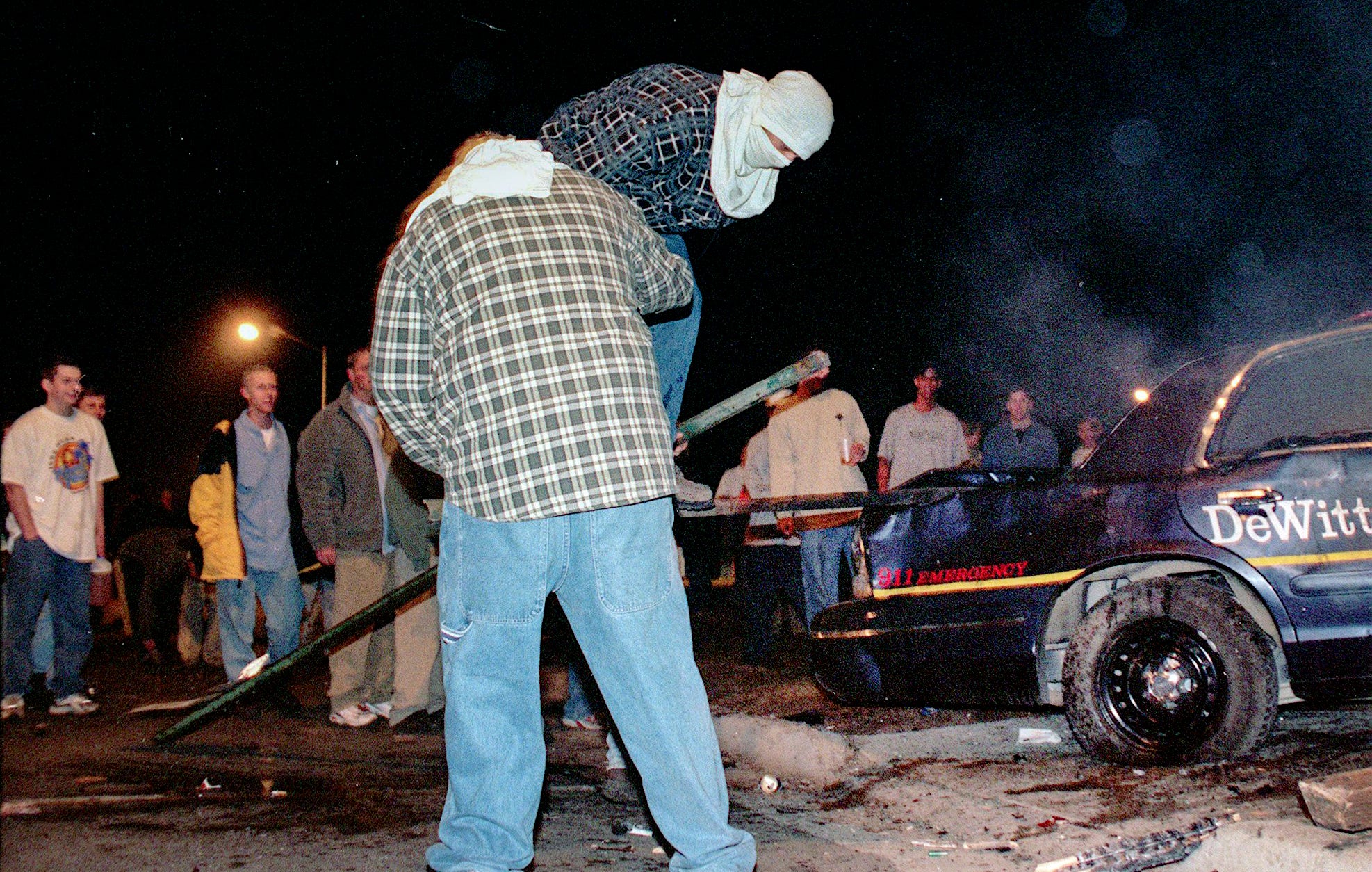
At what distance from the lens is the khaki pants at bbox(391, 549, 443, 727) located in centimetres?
525

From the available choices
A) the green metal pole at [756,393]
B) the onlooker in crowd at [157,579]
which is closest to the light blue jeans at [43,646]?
the onlooker in crowd at [157,579]

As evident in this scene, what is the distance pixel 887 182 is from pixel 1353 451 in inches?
790

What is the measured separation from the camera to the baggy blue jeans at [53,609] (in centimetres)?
578

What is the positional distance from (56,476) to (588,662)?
5296 millimetres

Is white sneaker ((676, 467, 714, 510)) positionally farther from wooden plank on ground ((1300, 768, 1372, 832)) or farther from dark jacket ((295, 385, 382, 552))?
dark jacket ((295, 385, 382, 552))

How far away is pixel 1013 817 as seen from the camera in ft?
10.4

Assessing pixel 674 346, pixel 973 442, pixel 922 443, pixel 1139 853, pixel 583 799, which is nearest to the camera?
pixel 1139 853

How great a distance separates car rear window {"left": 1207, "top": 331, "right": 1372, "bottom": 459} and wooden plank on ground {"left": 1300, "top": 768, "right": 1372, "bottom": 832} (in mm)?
1666

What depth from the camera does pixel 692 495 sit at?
10.4 ft

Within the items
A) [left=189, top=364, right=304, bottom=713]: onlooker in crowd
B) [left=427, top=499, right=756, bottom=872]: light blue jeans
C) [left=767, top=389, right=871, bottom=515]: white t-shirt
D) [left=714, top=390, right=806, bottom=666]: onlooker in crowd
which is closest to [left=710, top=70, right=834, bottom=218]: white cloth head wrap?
[left=427, top=499, right=756, bottom=872]: light blue jeans

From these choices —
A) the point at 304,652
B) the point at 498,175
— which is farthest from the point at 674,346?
the point at 304,652

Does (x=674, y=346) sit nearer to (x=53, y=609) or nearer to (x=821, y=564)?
(x=821, y=564)

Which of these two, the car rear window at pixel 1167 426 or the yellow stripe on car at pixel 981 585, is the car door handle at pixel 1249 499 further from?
the yellow stripe on car at pixel 981 585

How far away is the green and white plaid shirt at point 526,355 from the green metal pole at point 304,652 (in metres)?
1.79
